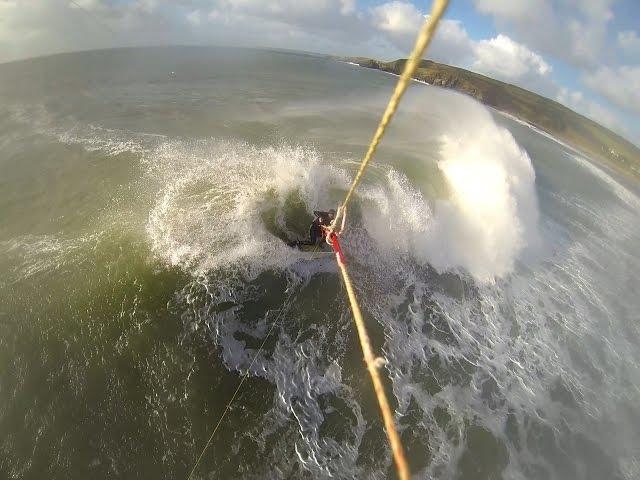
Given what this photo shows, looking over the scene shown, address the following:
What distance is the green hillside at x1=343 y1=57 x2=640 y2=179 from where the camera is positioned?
6669 cm

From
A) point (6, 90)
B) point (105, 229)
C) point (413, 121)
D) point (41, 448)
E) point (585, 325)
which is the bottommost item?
point (6, 90)

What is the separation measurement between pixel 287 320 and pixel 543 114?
98.8 m

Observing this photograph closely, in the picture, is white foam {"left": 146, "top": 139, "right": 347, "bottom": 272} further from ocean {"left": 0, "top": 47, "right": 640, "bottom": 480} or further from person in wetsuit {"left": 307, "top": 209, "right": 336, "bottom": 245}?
person in wetsuit {"left": 307, "top": 209, "right": 336, "bottom": 245}

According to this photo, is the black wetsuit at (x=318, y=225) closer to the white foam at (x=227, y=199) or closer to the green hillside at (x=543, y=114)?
the white foam at (x=227, y=199)

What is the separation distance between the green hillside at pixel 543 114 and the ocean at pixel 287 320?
60417 mm

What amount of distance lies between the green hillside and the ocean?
198 ft

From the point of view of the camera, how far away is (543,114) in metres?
83.1

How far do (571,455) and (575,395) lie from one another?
1992 millimetres

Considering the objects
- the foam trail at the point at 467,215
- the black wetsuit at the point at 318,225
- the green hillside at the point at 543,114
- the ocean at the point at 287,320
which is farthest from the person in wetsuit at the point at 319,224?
the green hillside at the point at 543,114

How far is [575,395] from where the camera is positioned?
9.48 meters

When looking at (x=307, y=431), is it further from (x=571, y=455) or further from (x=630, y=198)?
(x=630, y=198)

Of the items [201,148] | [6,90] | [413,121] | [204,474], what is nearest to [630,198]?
[413,121]

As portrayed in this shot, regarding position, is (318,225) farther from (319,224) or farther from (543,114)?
(543,114)

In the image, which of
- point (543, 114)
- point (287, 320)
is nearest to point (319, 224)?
point (287, 320)
